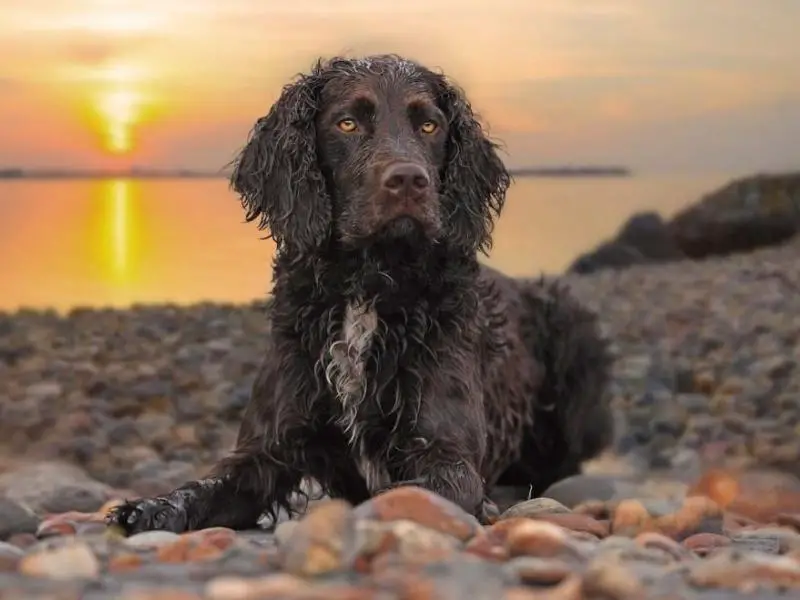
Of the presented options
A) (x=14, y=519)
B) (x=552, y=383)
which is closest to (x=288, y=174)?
(x=14, y=519)

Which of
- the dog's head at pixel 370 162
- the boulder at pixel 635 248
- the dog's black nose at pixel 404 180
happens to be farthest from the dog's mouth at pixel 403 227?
the boulder at pixel 635 248

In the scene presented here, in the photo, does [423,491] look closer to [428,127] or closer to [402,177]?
[402,177]

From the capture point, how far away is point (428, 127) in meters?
6.12

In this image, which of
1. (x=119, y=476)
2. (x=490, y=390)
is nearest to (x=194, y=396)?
(x=119, y=476)

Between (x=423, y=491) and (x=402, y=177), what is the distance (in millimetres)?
1630

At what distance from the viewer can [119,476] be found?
8.55 meters

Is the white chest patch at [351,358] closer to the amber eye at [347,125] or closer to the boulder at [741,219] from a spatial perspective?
the amber eye at [347,125]

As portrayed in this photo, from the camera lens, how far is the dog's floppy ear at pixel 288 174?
5980mm

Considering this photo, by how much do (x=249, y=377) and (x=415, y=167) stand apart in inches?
277

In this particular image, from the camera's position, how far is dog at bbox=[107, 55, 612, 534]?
572 centimetres

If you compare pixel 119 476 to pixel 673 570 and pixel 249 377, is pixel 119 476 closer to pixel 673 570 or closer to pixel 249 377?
pixel 249 377

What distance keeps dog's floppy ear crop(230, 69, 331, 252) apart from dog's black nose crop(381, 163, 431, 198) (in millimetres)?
518

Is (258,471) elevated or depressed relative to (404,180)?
depressed

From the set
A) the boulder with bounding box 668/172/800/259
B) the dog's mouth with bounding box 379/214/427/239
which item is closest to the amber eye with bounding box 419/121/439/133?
the dog's mouth with bounding box 379/214/427/239
